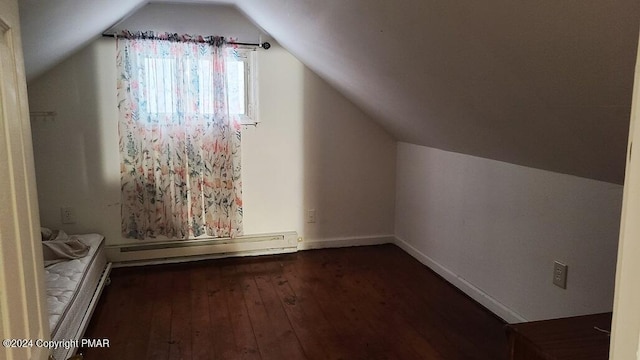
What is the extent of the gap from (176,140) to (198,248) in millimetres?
863

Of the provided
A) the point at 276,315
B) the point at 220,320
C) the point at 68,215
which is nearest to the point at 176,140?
the point at 68,215

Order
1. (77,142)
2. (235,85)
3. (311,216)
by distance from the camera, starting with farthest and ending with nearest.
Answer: (311,216)
(235,85)
(77,142)

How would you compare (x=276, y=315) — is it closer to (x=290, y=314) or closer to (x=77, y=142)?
(x=290, y=314)

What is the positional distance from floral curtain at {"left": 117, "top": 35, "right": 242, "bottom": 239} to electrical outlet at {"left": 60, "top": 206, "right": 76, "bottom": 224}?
1.18 feet

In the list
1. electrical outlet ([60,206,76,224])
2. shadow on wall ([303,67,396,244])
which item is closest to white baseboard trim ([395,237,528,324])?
shadow on wall ([303,67,396,244])

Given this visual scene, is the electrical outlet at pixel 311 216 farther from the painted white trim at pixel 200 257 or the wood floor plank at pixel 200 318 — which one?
the wood floor plank at pixel 200 318

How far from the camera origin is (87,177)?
3023 millimetres

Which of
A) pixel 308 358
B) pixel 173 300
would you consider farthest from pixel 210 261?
pixel 308 358

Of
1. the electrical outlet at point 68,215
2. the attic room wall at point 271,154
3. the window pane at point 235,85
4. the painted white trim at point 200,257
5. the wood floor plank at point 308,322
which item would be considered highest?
the window pane at point 235,85

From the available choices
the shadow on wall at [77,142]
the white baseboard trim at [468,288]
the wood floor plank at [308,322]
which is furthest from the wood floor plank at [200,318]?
the white baseboard trim at [468,288]

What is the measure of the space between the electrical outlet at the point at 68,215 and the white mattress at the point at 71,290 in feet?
1.01

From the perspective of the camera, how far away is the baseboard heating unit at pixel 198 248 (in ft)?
10.2

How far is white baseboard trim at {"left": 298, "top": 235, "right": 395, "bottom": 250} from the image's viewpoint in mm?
3590

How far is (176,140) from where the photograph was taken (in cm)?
304
